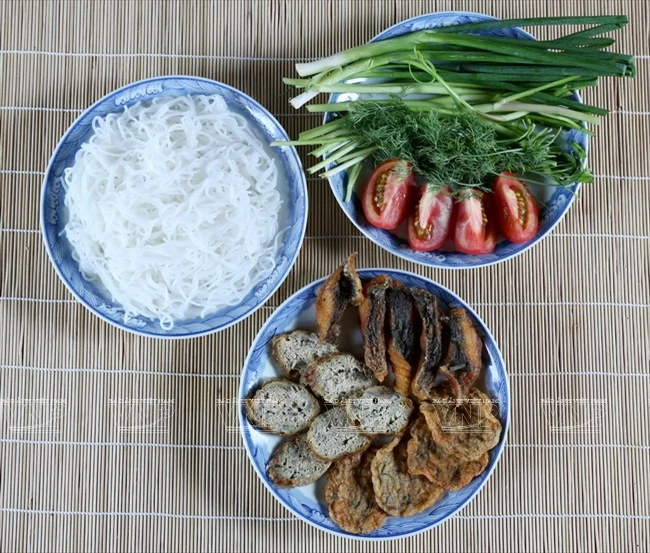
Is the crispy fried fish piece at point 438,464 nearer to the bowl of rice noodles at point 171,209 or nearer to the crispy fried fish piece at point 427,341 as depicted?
the crispy fried fish piece at point 427,341

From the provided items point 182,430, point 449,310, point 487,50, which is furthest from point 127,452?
point 487,50

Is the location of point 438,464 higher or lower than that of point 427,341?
lower

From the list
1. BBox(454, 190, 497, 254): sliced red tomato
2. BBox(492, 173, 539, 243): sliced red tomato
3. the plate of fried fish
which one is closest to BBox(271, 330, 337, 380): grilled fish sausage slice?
the plate of fried fish

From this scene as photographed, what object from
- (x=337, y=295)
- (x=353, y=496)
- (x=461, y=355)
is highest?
(x=337, y=295)

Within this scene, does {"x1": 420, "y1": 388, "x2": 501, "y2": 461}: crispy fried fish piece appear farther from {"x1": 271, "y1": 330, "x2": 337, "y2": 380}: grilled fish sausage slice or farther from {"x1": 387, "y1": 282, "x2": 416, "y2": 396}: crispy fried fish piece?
{"x1": 271, "y1": 330, "x2": 337, "y2": 380}: grilled fish sausage slice

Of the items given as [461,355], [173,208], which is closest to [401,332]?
[461,355]

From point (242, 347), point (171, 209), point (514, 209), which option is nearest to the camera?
point (171, 209)

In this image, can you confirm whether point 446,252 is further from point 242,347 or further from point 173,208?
point 173,208

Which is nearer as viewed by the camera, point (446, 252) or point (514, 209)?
point (514, 209)
